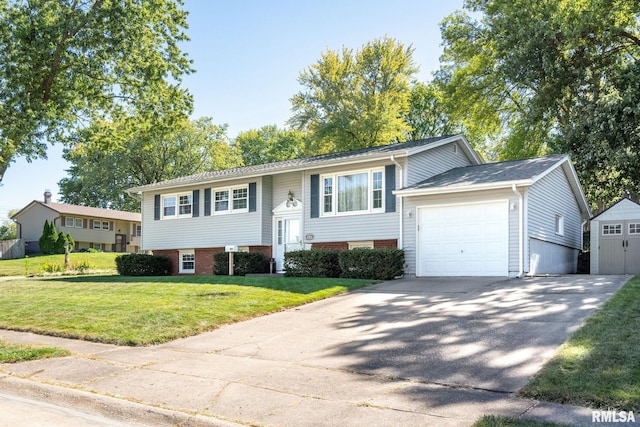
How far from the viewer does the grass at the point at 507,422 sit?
14.2 ft

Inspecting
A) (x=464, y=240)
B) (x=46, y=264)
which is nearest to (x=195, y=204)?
(x=46, y=264)

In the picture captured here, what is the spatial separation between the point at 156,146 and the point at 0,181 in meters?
29.3

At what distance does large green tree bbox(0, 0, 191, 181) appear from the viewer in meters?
15.5

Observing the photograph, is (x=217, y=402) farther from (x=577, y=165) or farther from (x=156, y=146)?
(x=156, y=146)

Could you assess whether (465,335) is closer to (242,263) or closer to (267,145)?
(242,263)

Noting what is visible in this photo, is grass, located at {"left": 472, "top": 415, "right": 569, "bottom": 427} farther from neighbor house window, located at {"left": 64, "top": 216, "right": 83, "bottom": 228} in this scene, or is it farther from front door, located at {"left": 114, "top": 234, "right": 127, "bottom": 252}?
front door, located at {"left": 114, "top": 234, "right": 127, "bottom": 252}

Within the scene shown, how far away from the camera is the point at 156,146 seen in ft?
153

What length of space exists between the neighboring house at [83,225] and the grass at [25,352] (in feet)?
138

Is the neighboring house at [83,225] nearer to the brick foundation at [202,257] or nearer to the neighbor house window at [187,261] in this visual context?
the brick foundation at [202,257]

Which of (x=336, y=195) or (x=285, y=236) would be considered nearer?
(x=336, y=195)

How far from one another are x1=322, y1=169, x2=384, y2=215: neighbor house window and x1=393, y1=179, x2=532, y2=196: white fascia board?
1380 millimetres

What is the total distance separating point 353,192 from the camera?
18.6 m

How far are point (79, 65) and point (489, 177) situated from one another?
13072 millimetres

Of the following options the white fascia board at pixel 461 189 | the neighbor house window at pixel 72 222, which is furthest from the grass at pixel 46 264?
the white fascia board at pixel 461 189
